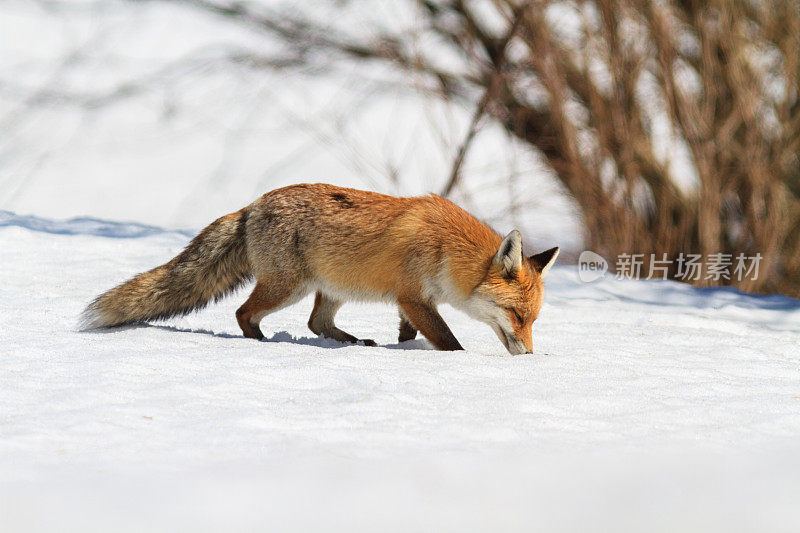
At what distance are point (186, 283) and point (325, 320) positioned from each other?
954 mm

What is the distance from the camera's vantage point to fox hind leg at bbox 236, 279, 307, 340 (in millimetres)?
4691

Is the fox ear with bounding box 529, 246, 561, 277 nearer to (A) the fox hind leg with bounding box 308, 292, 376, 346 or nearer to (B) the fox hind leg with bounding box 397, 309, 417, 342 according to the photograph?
(B) the fox hind leg with bounding box 397, 309, 417, 342

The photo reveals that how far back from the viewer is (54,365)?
3.60m

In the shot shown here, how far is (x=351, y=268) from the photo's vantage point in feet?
15.6

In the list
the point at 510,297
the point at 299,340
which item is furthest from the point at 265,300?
the point at 510,297

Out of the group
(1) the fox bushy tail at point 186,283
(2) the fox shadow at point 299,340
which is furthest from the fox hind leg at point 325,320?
(1) the fox bushy tail at point 186,283

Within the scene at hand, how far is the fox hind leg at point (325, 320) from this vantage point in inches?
202

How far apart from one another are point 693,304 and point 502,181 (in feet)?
7.42

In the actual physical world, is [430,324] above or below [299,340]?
above

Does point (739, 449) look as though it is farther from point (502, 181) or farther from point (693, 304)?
point (502, 181)

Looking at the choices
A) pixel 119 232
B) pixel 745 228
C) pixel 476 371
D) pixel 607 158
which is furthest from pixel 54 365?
pixel 745 228

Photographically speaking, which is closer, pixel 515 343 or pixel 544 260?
pixel 515 343
